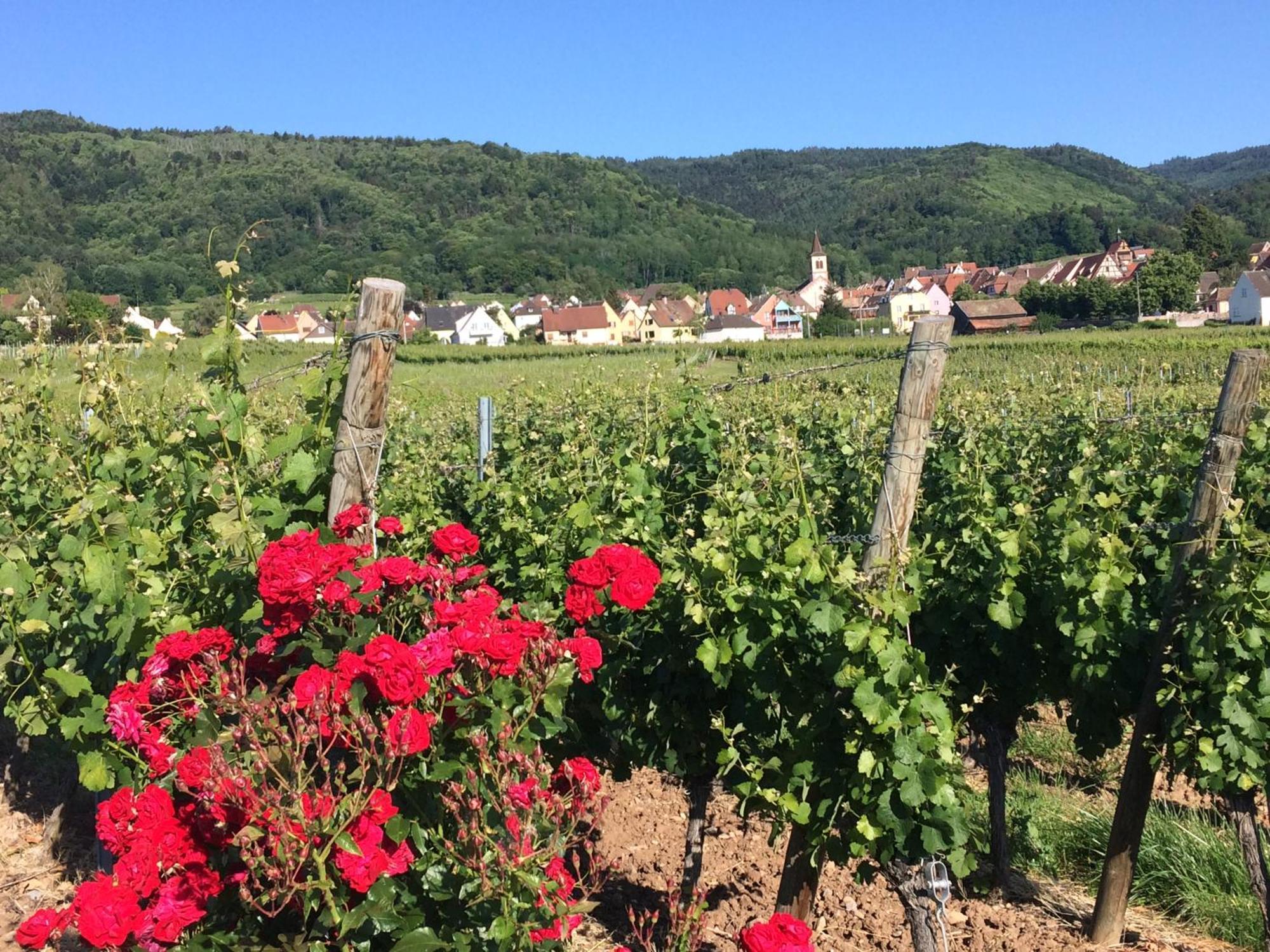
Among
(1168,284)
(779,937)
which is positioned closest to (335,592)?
(779,937)

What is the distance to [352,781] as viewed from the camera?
2.23 m

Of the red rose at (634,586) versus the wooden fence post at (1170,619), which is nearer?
the red rose at (634,586)

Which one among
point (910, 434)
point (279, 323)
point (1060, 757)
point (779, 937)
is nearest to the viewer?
point (779, 937)

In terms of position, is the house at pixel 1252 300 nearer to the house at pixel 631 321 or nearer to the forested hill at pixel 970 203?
the house at pixel 631 321

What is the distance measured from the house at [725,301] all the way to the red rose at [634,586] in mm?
89488

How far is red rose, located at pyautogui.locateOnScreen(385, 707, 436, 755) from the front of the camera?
2039 millimetres

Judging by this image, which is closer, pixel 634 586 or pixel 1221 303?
pixel 634 586

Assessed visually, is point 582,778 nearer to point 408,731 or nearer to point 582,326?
point 408,731

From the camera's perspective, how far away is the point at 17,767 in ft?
17.4

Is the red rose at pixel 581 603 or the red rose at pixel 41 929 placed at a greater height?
the red rose at pixel 581 603

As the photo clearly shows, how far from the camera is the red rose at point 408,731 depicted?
2039 millimetres

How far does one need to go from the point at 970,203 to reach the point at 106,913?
547ft

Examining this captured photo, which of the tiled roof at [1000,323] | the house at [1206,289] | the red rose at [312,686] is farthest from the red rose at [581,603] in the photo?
the house at [1206,289]

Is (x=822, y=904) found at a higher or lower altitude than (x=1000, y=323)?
lower
